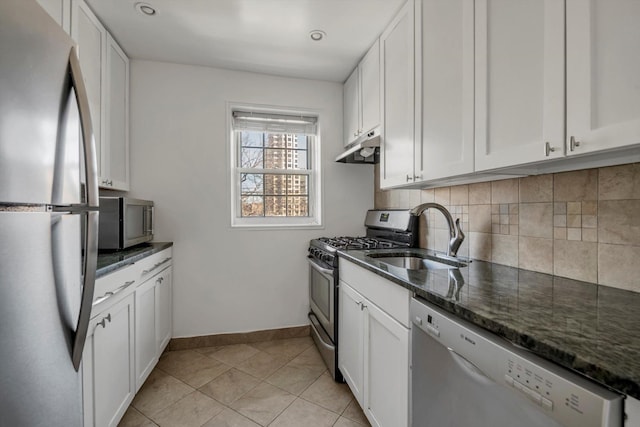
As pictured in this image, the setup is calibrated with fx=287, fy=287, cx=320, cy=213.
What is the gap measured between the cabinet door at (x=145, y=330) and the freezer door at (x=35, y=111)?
1.21m

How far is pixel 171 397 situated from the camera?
186cm

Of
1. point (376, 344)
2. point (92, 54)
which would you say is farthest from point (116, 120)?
point (376, 344)

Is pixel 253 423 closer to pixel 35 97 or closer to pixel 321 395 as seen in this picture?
pixel 321 395

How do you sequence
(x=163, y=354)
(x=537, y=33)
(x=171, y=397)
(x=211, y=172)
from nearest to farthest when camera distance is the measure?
(x=537, y=33) → (x=171, y=397) → (x=163, y=354) → (x=211, y=172)

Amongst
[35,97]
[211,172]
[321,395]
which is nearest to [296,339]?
[321,395]

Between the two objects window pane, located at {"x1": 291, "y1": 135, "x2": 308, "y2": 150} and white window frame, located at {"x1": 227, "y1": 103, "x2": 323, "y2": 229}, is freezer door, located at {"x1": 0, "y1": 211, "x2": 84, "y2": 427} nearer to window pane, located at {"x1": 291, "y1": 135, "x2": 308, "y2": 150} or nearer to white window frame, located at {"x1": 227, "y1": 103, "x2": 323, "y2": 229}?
white window frame, located at {"x1": 227, "y1": 103, "x2": 323, "y2": 229}

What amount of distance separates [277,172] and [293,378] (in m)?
1.80

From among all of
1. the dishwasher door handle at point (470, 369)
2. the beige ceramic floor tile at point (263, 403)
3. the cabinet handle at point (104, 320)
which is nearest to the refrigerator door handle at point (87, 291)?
the cabinet handle at point (104, 320)

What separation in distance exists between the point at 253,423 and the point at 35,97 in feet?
5.85

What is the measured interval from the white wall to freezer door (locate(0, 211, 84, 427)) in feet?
5.74

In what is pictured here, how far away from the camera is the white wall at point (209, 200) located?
2469 mm

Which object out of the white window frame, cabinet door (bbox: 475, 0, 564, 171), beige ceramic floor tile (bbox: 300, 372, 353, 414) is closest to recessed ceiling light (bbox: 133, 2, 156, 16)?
the white window frame

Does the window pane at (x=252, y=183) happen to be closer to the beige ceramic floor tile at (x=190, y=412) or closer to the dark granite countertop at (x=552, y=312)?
the beige ceramic floor tile at (x=190, y=412)

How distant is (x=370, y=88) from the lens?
225cm
